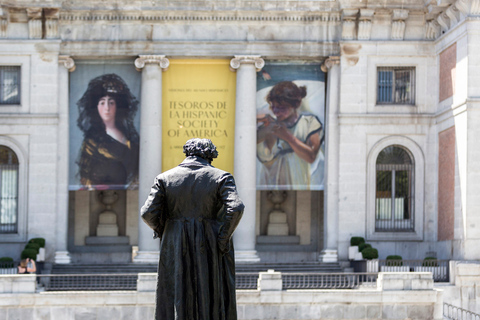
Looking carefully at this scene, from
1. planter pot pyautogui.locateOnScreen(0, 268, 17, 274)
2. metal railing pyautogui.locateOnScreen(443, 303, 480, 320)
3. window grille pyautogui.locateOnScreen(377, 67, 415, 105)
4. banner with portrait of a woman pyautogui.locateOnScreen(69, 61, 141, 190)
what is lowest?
metal railing pyautogui.locateOnScreen(443, 303, 480, 320)

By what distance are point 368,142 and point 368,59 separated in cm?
309

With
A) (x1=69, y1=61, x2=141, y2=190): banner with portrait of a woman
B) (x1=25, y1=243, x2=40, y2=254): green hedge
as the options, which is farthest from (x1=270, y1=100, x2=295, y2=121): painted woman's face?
(x1=25, y1=243, x2=40, y2=254): green hedge

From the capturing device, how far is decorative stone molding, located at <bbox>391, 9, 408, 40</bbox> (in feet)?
121

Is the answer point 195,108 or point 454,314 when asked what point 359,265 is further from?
point 195,108

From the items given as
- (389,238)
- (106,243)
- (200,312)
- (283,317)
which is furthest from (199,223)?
(106,243)

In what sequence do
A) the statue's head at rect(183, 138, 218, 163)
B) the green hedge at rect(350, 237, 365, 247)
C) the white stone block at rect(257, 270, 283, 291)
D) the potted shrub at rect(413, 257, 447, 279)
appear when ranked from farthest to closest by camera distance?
the green hedge at rect(350, 237, 365, 247)
the potted shrub at rect(413, 257, 447, 279)
the white stone block at rect(257, 270, 283, 291)
the statue's head at rect(183, 138, 218, 163)

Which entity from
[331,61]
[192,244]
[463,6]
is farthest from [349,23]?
[192,244]

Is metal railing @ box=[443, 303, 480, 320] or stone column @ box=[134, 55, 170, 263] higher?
stone column @ box=[134, 55, 170, 263]

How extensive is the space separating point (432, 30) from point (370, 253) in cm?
894

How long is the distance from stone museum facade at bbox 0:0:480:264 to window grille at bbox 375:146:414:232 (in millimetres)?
37

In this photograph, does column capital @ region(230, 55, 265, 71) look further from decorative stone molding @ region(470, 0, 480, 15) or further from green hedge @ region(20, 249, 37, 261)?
green hedge @ region(20, 249, 37, 261)

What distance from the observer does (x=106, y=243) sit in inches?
1603

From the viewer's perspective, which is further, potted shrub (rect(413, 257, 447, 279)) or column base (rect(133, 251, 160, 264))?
column base (rect(133, 251, 160, 264))

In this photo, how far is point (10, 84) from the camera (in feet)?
122
